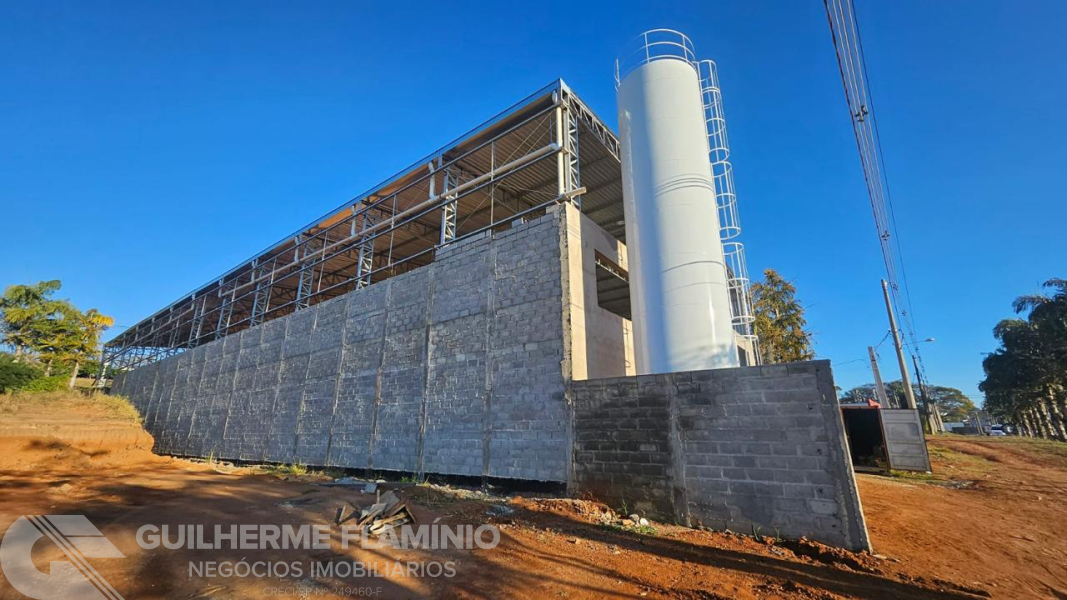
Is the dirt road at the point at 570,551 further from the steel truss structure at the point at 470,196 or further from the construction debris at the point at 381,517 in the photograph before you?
the steel truss structure at the point at 470,196

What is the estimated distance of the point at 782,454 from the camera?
6.67 meters

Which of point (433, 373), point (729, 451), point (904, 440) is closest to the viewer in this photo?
point (729, 451)

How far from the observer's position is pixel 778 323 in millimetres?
25031

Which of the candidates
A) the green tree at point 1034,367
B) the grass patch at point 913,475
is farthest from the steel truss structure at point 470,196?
the green tree at point 1034,367

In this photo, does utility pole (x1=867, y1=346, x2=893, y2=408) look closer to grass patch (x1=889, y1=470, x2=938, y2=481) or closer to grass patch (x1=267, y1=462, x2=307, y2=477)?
grass patch (x1=889, y1=470, x2=938, y2=481)

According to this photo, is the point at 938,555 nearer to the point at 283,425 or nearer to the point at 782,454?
the point at 782,454

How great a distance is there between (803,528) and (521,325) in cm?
654

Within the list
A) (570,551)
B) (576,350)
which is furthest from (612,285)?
(570,551)

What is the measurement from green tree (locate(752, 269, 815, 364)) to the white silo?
16395mm

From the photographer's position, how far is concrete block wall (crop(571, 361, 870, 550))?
6293 mm

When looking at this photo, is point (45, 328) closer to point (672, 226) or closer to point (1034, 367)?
point (672, 226)

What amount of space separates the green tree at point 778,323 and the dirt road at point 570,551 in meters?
12.8

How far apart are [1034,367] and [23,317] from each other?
85.2 meters

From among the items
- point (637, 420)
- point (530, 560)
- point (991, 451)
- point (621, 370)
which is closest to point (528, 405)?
point (637, 420)
